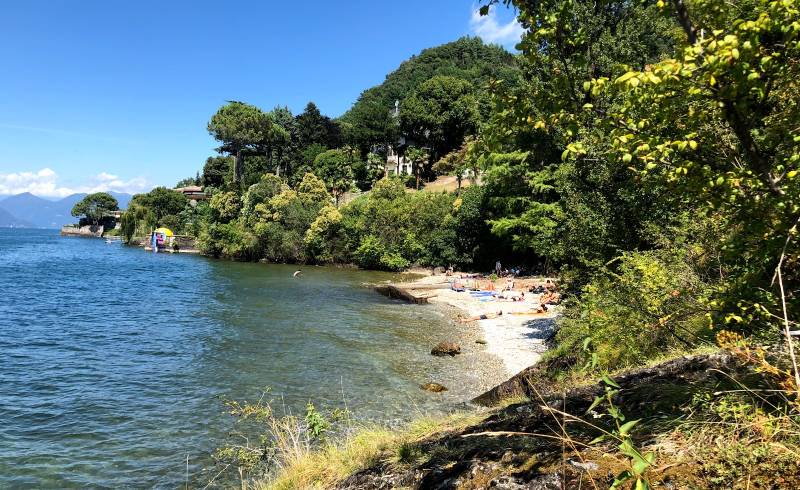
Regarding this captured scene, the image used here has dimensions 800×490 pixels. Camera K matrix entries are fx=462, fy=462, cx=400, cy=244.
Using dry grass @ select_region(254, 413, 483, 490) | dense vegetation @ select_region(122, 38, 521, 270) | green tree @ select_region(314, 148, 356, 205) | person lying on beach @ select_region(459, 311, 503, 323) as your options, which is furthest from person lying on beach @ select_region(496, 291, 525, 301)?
green tree @ select_region(314, 148, 356, 205)

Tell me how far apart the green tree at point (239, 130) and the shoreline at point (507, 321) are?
64152 mm

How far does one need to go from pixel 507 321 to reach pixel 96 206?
172m

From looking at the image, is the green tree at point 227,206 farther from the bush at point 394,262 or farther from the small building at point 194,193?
the small building at point 194,193

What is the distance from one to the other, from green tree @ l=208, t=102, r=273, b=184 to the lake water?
201ft

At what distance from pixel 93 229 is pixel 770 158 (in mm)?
186049

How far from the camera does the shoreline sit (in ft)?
60.9

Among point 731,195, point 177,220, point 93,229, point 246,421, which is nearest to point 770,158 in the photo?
point 731,195

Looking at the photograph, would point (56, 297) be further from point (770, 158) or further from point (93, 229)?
point (93, 229)

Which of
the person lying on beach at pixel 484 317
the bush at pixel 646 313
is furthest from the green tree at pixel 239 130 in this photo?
the bush at pixel 646 313

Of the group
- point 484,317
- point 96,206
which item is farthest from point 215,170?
point 484,317

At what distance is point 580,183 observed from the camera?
1531cm

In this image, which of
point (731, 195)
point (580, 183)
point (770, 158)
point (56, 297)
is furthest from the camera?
point (56, 297)

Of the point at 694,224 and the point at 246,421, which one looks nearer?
the point at 694,224

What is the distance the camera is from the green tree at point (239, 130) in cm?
9050
